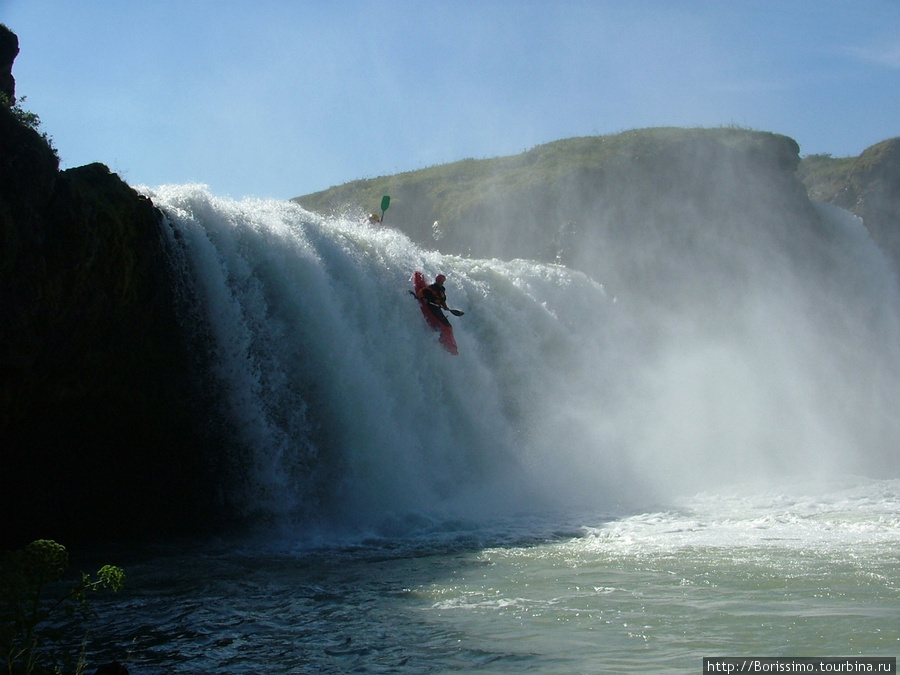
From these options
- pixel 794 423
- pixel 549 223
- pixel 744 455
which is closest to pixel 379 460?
pixel 744 455

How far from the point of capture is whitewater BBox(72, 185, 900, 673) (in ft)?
18.8

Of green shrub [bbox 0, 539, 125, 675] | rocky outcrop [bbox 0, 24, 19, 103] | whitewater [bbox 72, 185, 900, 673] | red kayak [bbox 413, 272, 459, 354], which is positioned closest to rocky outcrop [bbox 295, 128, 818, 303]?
whitewater [bbox 72, 185, 900, 673]

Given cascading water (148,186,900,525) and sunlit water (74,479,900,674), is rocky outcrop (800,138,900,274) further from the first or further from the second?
sunlit water (74,479,900,674)

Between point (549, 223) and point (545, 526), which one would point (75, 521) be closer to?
point (545, 526)

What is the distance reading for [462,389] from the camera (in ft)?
45.6

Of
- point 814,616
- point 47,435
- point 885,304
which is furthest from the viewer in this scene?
point 885,304

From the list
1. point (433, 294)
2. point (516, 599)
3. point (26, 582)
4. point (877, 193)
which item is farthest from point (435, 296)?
point (877, 193)

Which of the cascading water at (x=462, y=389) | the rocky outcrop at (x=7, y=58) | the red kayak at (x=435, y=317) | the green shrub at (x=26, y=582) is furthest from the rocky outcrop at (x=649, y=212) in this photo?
the green shrub at (x=26, y=582)

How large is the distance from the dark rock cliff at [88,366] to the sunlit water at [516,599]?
1290 mm

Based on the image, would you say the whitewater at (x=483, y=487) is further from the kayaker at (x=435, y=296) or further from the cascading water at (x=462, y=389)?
the kayaker at (x=435, y=296)

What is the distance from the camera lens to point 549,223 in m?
28.3

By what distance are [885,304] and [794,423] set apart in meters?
9.96

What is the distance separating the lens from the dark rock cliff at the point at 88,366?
7996mm

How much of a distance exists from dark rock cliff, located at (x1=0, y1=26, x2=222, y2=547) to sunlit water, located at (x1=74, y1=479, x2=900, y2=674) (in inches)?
50.8
